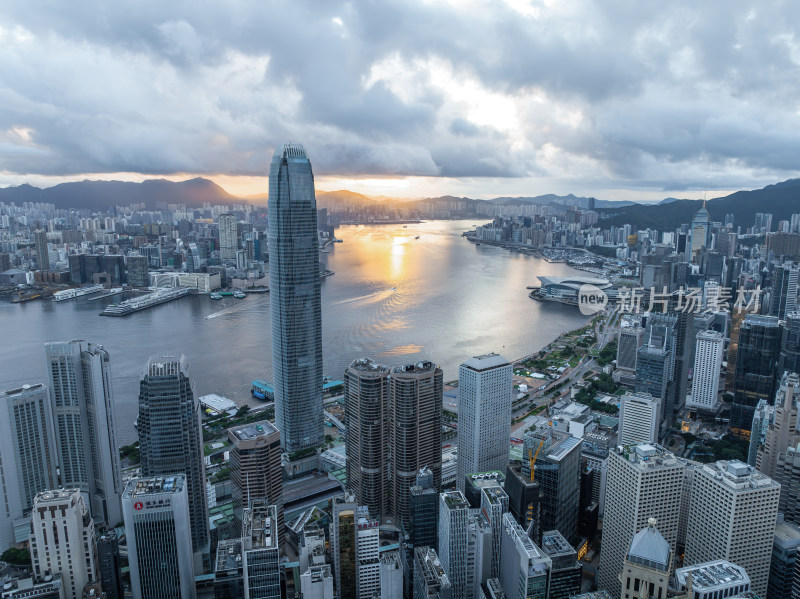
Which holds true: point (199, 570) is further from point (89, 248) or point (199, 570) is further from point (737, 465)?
point (89, 248)

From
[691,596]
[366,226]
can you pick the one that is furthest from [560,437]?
[366,226]

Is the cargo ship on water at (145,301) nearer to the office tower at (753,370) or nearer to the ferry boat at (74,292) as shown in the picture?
the ferry boat at (74,292)

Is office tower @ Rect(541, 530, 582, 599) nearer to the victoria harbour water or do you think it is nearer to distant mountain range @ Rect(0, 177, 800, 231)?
the victoria harbour water

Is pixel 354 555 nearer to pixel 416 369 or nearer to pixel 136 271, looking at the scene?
pixel 416 369

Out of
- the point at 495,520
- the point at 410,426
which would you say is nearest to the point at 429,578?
the point at 495,520

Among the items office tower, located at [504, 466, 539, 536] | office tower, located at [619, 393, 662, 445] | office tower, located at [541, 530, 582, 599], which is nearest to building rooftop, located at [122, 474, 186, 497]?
office tower, located at [504, 466, 539, 536]

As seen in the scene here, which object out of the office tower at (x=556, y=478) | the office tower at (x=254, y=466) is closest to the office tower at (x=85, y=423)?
the office tower at (x=254, y=466)
